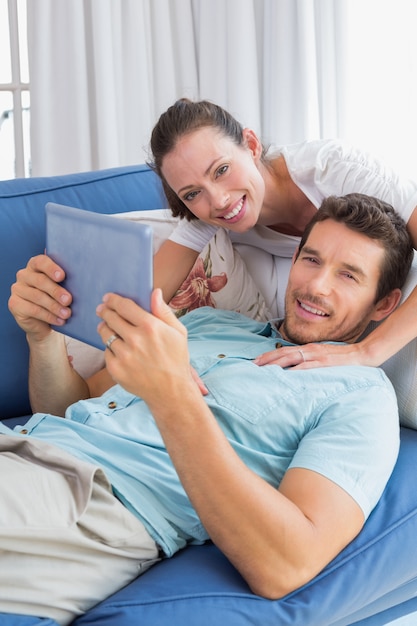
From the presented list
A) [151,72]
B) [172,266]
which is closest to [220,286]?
[172,266]

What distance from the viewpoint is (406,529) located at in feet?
4.80

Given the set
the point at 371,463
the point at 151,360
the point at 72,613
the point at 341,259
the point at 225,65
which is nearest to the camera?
the point at 151,360

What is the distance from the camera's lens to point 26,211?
6.79 ft

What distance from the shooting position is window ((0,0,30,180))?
357cm

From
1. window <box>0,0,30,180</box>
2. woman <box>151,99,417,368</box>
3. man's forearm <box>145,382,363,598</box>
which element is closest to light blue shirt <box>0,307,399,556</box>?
man's forearm <box>145,382,363,598</box>

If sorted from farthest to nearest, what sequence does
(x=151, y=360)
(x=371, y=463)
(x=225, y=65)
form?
(x=225, y=65), (x=371, y=463), (x=151, y=360)

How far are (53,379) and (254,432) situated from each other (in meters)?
0.47

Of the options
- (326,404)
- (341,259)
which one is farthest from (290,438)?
(341,259)

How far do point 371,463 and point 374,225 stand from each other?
56 cm

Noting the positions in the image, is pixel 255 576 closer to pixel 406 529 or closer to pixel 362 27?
pixel 406 529

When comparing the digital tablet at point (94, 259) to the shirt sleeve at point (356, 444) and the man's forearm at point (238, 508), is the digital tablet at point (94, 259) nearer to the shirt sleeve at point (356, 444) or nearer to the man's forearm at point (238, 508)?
the man's forearm at point (238, 508)

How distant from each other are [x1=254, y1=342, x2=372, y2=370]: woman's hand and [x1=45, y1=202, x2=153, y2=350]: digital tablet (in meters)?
0.40

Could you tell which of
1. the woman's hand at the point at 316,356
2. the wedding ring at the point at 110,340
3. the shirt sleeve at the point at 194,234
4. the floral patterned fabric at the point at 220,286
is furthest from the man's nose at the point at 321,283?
the wedding ring at the point at 110,340

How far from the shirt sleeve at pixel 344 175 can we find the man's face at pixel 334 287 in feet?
0.55
